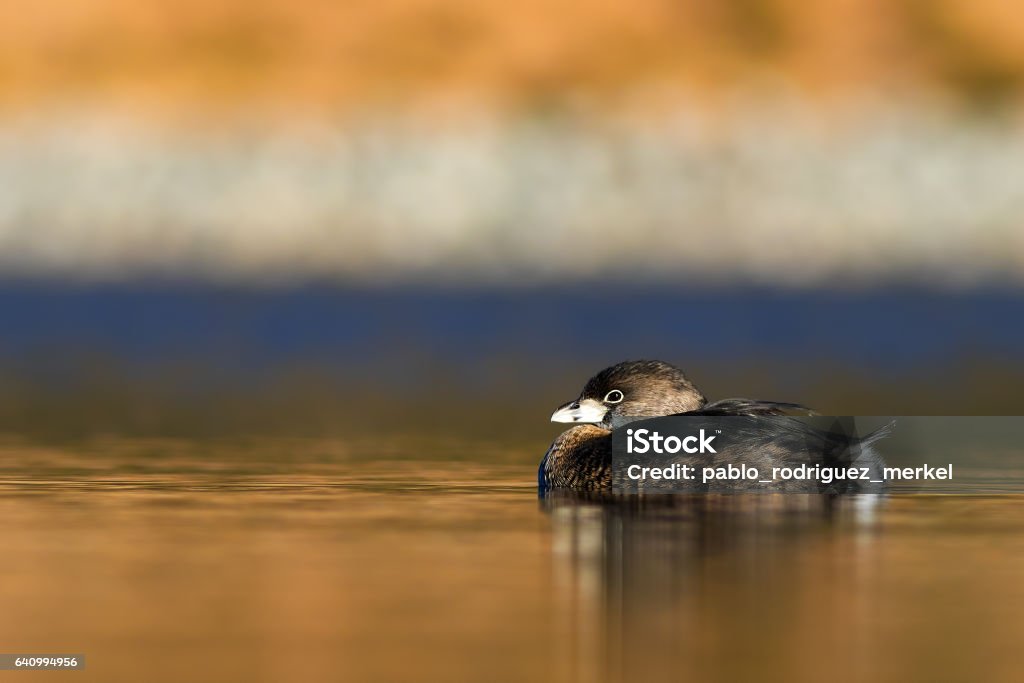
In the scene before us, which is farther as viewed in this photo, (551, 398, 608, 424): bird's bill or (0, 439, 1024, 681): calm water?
(551, 398, 608, 424): bird's bill

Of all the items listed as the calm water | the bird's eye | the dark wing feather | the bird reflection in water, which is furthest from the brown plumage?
the bird reflection in water

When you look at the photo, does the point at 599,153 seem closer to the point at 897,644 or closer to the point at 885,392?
the point at 885,392

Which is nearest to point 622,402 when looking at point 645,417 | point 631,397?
point 631,397

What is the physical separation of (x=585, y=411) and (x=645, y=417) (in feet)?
1.48

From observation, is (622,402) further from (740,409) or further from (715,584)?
(715,584)

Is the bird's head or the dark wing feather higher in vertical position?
the bird's head

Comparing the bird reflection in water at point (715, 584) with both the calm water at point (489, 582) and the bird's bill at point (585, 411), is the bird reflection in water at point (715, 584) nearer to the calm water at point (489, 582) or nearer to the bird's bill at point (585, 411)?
the calm water at point (489, 582)

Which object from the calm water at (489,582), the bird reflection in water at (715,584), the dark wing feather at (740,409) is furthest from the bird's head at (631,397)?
the bird reflection in water at (715,584)

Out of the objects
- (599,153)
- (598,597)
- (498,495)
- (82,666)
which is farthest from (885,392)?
(599,153)

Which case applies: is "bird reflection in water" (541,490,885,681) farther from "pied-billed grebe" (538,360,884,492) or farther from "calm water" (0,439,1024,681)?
"pied-billed grebe" (538,360,884,492)

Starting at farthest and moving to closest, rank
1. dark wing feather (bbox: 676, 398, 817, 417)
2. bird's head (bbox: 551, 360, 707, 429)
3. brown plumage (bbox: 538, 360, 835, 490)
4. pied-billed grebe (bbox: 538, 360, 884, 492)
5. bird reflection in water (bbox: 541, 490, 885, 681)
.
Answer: bird's head (bbox: 551, 360, 707, 429)
brown plumage (bbox: 538, 360, 835, 490)
dark wing feather (bbox: 676, 398, 817, 417)
pied-billed grebe (bbox: 538, 360, 884, 492)
bird reflection in water (bbox: 541, 490, 885, 681)

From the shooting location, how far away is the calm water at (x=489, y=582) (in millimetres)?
9531

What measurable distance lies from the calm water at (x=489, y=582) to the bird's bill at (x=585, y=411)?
734mm

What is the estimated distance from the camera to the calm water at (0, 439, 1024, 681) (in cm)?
953
